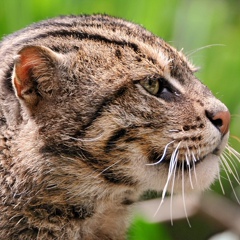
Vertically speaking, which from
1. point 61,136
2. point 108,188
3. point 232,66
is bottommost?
point 232,66

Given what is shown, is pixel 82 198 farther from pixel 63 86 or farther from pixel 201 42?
pixel 201 42

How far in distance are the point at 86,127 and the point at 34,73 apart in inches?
10.8

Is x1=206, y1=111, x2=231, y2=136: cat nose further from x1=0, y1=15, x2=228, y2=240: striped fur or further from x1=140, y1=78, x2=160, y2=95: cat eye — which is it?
x1=140, y1=78, x2=160, y2=95: cat eye

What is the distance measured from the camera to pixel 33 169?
262cm

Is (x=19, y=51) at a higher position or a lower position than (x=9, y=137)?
higher

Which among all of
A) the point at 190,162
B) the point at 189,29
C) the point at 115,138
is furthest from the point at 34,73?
the point at 189,29

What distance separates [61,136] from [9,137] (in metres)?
0.20

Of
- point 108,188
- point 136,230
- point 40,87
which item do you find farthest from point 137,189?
point 136,230

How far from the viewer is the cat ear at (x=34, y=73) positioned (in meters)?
2.55

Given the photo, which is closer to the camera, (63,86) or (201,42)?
(63,86)

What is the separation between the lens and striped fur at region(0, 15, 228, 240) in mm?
2596

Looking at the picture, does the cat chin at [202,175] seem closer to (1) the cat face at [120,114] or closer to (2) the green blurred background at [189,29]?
(1) the cat face at [120,114]

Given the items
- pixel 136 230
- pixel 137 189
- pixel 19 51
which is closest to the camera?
pixel 19 51

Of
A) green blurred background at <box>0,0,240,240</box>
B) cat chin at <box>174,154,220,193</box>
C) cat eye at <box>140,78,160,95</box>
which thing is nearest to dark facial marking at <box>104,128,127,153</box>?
cat eye at <box>140,78,160,95</box>
